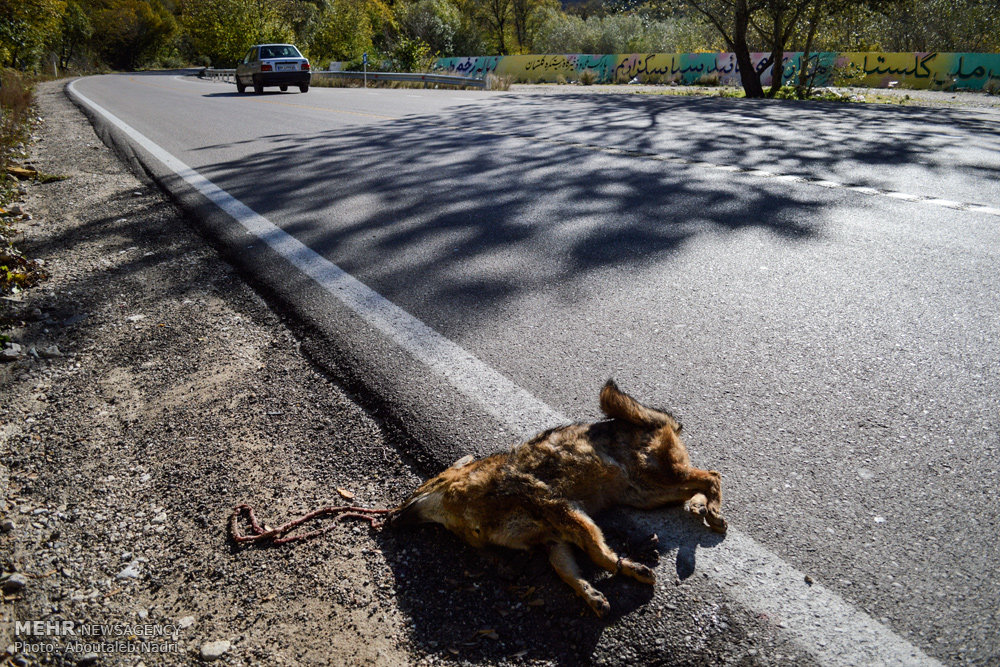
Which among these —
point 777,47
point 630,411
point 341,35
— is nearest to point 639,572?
point 630,411

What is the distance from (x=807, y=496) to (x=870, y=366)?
1.00m

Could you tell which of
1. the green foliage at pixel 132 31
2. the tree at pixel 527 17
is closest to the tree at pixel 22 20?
the tree at pixel 527 17

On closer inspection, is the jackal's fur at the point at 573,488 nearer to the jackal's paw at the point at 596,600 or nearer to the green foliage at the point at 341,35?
the jackal's paw at the point at 596,600

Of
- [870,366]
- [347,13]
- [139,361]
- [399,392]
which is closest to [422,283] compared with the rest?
[399,392]

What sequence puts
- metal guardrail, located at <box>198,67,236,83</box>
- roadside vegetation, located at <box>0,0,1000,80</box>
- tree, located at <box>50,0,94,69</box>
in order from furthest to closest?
1. tree, located at <box>50,0,94,69</box>
2. metal guardrail, located at <box>198,67,236,83</box>
3. roadside vegetation, located at <box>0,0,1000,80</box>

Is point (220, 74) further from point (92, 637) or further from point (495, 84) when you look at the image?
point (92, 637)

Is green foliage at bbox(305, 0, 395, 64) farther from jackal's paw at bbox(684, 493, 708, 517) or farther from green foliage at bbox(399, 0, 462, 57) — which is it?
jackal's paw at bbox(684, 493, 708, 517)

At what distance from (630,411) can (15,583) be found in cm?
191

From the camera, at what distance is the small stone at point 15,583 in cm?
178

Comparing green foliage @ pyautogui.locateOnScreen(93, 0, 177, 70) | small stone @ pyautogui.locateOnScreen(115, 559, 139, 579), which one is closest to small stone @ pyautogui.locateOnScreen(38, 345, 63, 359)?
small stone @ pyautogui.locateOnScreen(115, 559, 139, 579)

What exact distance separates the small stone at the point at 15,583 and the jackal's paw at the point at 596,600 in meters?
1.61

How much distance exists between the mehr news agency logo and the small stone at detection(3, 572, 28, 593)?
14 centimetres

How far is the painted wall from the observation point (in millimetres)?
21938

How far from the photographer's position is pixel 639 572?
1649 mm
